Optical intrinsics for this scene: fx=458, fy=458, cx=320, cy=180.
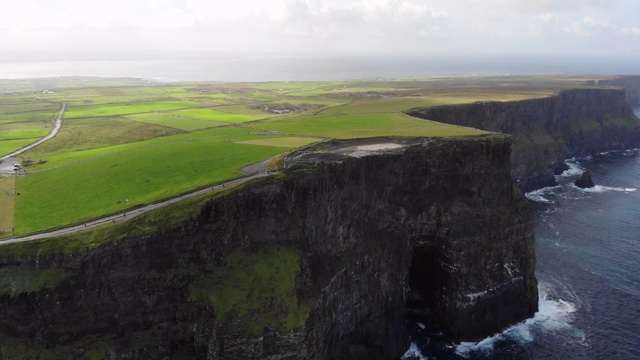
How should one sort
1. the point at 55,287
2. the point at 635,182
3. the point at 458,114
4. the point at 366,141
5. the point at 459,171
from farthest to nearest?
the point at 635,182, the point at 458,114, the point at 366,141, the point at 459,171, the point at 55,287

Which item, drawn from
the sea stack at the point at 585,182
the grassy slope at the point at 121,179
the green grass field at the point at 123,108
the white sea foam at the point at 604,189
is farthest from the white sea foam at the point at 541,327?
the green grass field at the point at 123,108

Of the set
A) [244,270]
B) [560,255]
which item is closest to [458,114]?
[560,255]

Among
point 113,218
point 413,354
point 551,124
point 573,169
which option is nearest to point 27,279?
point 113,218

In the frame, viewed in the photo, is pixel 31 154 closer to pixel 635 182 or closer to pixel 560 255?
pixel 560 255

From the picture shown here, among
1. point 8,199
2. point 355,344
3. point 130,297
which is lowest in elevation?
point 355,344

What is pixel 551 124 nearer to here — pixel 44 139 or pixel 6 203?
pixel 44 139

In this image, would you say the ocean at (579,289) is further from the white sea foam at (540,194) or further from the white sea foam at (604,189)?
the white sea foam at (604,189)
